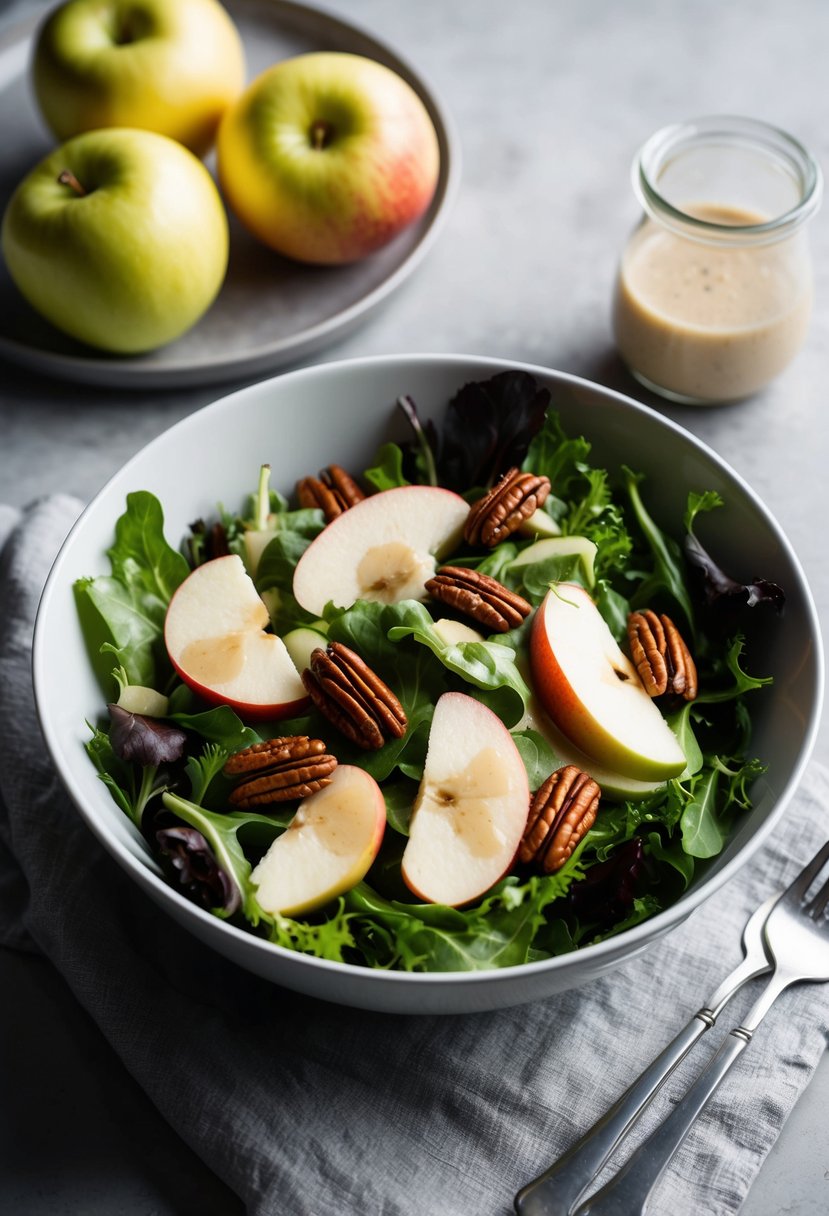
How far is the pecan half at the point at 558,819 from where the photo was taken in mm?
1058

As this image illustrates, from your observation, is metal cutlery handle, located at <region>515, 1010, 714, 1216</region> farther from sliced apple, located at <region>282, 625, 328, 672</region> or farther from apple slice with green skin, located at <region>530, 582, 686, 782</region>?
sliced apple, located at <region>282, 625, 328, 672</region>

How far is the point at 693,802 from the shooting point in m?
1.12

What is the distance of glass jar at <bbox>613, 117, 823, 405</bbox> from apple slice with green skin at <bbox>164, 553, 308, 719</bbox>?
0.74 meters

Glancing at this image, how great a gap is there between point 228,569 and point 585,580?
0.39 m

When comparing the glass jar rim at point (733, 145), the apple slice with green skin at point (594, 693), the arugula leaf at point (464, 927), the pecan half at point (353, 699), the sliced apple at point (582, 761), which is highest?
the glass jar rim at point (733, 145)

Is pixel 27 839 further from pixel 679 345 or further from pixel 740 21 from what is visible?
pixel 740 21

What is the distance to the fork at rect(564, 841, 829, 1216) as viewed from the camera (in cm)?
99

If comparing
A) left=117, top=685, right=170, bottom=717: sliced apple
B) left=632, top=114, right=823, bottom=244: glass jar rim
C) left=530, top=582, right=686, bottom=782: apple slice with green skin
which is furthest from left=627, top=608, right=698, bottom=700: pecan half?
left=632, top=114, right=823, bottom=244: glass jar rim

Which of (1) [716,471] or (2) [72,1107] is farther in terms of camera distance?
(1) [716,471]

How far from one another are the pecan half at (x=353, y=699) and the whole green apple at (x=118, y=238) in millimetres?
750

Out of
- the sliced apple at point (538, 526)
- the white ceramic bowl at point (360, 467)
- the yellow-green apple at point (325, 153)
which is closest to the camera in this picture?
the white ceramic bowl at point (360, 467)

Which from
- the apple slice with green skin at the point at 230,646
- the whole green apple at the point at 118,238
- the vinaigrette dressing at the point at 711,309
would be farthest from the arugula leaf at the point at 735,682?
the whole green apple at the point at 118,238

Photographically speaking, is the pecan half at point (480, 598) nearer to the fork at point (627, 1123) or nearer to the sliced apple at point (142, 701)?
the sliced apple at point (142, 701)

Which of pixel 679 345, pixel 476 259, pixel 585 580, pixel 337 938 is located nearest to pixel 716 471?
pixel 585 580
